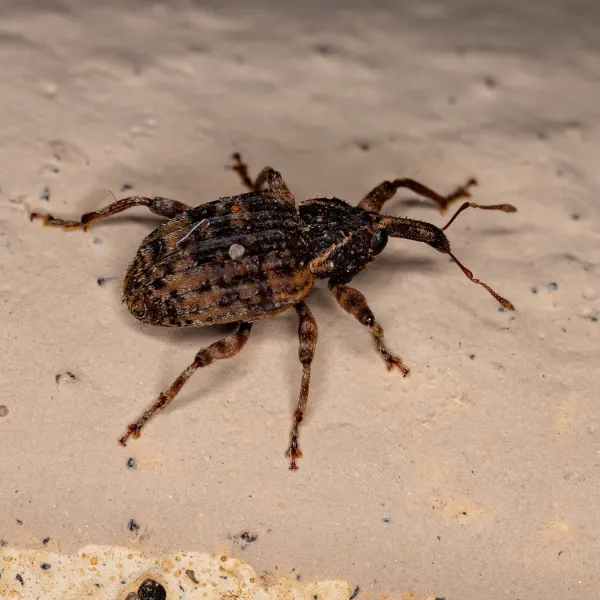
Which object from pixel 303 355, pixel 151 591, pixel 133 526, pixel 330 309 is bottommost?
pixel 151 591

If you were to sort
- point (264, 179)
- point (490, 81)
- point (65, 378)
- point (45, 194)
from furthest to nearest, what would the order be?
1. point (490, 81)
2. point (264, 179)
3. point (45, 194)
4. point (65, 378)

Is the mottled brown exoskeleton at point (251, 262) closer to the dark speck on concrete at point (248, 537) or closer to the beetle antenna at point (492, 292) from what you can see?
the beetle antenna at point (492, 292)

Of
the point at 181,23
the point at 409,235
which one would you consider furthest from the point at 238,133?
the point at 409,235

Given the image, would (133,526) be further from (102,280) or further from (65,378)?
(102,280)

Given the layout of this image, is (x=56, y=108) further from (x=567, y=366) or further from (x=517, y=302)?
(x=567, y=366)

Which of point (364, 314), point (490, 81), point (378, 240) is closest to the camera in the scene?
point (364, 314)

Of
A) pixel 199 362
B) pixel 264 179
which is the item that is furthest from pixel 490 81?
pixel 199 362

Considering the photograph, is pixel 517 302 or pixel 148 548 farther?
pixel 517 302

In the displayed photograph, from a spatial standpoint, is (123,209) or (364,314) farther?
(123,209)
